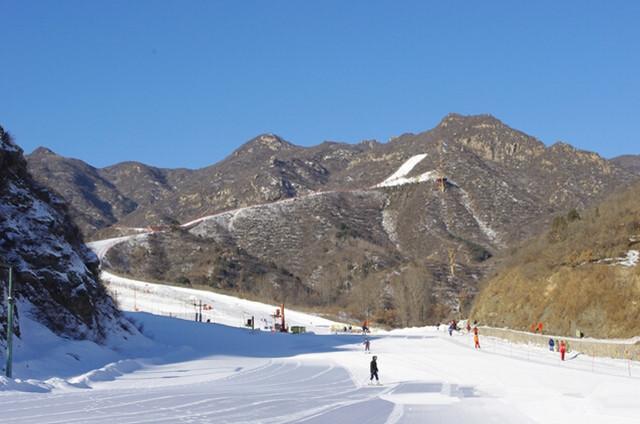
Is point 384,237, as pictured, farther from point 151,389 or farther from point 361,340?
point 151,389

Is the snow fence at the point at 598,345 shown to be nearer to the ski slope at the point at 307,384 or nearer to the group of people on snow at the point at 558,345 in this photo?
the group of people on snow at the point at 558,345

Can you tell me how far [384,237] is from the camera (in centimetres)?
16438

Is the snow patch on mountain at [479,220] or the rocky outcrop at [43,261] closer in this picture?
the rocky outcrop at [43,261]

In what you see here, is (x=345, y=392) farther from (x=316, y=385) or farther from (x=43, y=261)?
(x=43, y=261)

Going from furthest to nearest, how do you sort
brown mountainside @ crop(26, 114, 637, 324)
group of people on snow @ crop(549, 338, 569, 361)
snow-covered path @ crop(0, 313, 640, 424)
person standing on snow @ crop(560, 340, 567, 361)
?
brown mountainside @ crop(26, 114, 637, 324), group of people on snow @ crop(549, 338, 569, 361), person standing on snow @ crop(560, 340, 567, 361), snow-covered path @ crop(0, 313, 640, 424)

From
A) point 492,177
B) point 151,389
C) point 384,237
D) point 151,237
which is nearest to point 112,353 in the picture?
point 151,389

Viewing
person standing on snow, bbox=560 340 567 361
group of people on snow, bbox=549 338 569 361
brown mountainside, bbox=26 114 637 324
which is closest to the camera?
person standing on snow, bbox=560 340 567 361

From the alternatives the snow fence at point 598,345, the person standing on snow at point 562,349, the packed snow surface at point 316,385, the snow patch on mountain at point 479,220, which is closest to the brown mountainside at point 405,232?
the snow patch on mountain at point 479,220

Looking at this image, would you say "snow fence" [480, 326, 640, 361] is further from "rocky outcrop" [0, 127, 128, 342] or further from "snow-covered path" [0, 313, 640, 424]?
"rocky outcrop" [0, 127, 128, 342]

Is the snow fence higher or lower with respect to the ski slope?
higher

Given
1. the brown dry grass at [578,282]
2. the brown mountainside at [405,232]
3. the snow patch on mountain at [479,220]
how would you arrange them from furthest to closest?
1. the snow patch on mountain at [479,220]
2. the brown mountainside at [405,232]
3. the brown dry grass at [578,282]

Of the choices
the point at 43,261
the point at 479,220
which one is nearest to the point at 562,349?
the point at 43,261

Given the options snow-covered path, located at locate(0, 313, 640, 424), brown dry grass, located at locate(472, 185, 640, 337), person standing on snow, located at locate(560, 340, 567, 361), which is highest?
brown dry grass, located at locate(472, 185, 640, 337)

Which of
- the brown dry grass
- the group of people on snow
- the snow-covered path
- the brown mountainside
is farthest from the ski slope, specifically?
the brown mountainside
